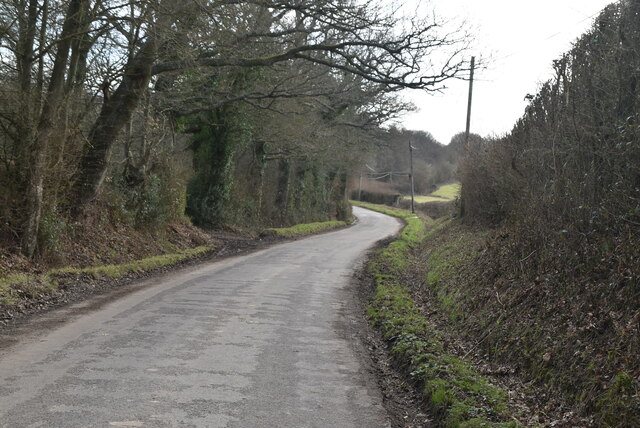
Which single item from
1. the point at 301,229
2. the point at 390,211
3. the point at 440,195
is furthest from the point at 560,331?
the point at 440,195

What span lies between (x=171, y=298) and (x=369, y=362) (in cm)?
534

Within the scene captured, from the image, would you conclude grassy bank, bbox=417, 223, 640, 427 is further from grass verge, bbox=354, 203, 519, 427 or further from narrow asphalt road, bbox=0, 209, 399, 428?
narrow asphalt road, bbox=0, 209, 399, 428

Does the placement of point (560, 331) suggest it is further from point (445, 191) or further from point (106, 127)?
point (445, 191)

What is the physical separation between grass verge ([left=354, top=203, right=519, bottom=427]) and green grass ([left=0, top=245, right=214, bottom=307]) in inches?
246

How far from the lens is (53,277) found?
1296cm

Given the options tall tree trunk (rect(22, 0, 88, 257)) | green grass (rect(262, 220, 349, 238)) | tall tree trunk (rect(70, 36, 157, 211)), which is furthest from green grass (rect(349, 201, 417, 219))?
tall tree trunk (rect(22, 0, 88, 257))

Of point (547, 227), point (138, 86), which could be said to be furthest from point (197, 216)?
point (547, 227)

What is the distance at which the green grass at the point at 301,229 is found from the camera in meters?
32.5

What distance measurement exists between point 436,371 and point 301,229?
2907 cm

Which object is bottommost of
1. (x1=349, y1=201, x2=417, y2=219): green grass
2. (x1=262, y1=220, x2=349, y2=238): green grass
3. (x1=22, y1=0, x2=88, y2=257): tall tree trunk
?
(x1=262, y1=220, x2=349, y2=238): green grass

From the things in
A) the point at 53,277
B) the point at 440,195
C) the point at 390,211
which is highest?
the point at 440,195

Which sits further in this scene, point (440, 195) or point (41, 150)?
point (440, 195)

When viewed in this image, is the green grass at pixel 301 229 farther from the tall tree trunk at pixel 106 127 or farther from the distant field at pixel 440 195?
the distant field at pixel 440 195

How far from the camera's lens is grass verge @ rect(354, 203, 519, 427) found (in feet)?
20.5
